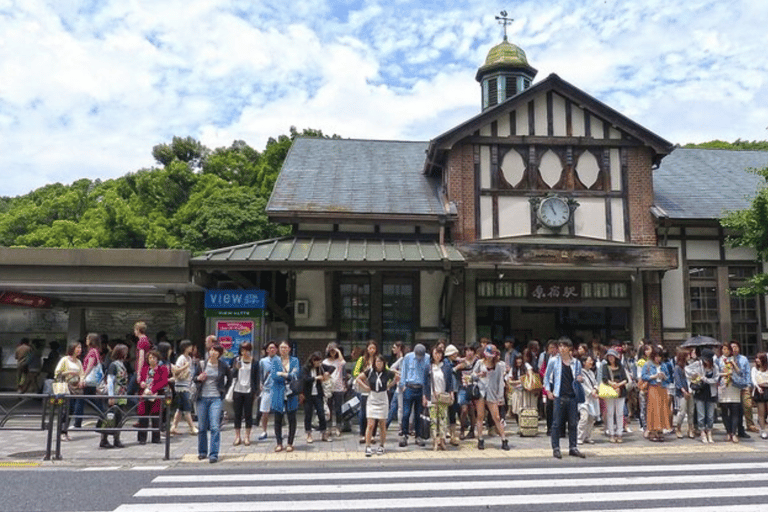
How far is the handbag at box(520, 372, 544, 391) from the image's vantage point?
11.7 metres

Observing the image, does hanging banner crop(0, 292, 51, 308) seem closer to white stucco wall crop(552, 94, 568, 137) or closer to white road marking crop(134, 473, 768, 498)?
white road marking crop(134, 473, 768, 498)

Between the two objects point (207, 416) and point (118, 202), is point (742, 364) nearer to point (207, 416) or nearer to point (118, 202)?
point (207, 416)

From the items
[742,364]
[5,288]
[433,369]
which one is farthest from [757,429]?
[5,288]

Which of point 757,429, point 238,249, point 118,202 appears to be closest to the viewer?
point 757,429

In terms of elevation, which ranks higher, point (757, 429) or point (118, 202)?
point (118, 202)

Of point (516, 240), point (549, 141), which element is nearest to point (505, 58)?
point (549, 141)

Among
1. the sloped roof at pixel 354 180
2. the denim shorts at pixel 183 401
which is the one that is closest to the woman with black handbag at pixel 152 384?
the denim shorts at pixel 183 401

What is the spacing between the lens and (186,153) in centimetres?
4819

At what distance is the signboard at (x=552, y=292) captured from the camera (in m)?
15.4

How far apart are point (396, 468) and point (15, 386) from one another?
12.8m

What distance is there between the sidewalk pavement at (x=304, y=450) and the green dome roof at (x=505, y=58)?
568 inches

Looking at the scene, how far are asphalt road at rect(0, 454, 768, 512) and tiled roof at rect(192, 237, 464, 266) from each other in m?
5.01

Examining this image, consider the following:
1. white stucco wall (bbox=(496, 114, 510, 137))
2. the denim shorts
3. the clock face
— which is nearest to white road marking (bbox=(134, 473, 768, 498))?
the denim shorts

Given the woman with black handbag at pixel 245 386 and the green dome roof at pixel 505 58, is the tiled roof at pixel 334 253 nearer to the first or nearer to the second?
the woman with black handbag at pixel 245 386
